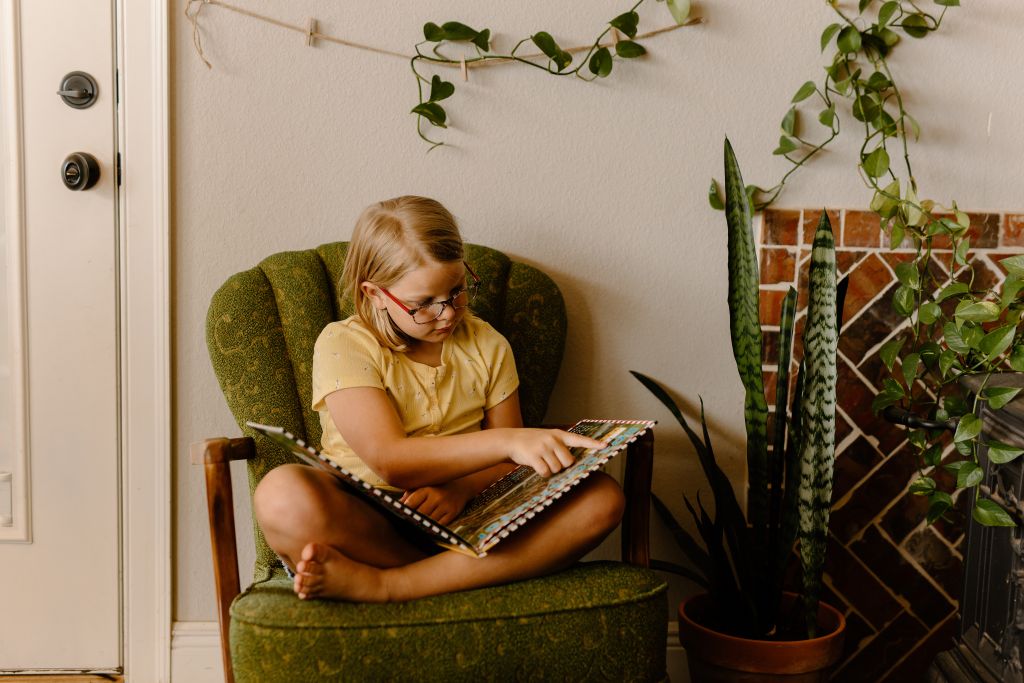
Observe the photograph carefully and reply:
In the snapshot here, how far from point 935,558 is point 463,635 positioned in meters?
1.19

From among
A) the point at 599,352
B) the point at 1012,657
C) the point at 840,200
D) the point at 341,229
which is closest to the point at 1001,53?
the point at 840,200

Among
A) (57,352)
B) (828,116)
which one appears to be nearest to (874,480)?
(828,116)

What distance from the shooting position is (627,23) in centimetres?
A: 180

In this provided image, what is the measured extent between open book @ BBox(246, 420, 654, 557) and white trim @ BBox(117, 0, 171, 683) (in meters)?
0.65

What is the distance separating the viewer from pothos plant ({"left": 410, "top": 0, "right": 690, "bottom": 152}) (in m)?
1.79

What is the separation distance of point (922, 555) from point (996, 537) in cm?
61

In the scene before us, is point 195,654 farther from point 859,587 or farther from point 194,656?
point 859,587

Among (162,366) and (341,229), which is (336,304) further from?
(162,366)

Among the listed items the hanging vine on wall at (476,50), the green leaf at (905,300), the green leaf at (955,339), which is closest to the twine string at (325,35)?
the hanging vine on wall at (476,50)

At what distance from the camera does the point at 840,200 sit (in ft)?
6.23

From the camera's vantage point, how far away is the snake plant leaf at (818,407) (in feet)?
5.05

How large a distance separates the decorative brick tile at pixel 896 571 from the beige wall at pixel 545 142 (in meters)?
0.60

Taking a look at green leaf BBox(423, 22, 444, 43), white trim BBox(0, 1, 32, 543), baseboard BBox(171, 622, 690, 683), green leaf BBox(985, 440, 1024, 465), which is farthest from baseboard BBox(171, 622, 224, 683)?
green leaf BBox(985, 440, 1024, 465)

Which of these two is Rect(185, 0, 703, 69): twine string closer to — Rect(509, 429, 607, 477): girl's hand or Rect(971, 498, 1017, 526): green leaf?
Rect(509, 429, 607, 477): girl's hand
